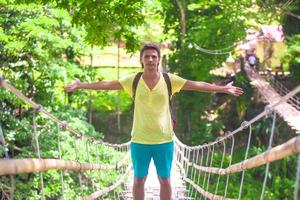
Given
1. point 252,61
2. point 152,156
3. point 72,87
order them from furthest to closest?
point 252,61 < point 152,156 < point 72,87

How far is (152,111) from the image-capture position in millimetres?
2652

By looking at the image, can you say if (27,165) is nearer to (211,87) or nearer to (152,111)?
(152,111)

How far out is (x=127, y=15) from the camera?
3.21 metres

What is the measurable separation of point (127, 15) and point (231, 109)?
12.8m

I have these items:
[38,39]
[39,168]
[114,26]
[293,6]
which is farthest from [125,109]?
[39,168]

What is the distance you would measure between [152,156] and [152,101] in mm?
311

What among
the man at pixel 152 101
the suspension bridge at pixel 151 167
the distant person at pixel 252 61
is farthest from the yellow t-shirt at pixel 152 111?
the distant person at pixel 252 61

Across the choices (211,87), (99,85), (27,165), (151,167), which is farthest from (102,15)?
(151,167)

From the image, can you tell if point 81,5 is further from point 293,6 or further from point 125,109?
point 125,109

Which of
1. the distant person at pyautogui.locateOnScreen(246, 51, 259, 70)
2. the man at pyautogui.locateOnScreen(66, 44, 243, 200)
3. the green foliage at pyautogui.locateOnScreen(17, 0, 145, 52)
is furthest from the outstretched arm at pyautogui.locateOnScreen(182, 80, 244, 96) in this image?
the distant person at pyautogui.locateOnScreen(246, 51, 259, 70)

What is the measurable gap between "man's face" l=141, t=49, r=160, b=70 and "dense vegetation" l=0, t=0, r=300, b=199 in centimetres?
61

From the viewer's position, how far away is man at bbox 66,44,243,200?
2.65 metres

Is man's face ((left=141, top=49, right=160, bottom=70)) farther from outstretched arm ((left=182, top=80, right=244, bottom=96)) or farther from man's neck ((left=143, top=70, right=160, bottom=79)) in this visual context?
outstretched arm ((left=182, top=80, right=244, bottom=96))

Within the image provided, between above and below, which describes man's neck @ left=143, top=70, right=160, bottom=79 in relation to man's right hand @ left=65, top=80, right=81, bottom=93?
above
